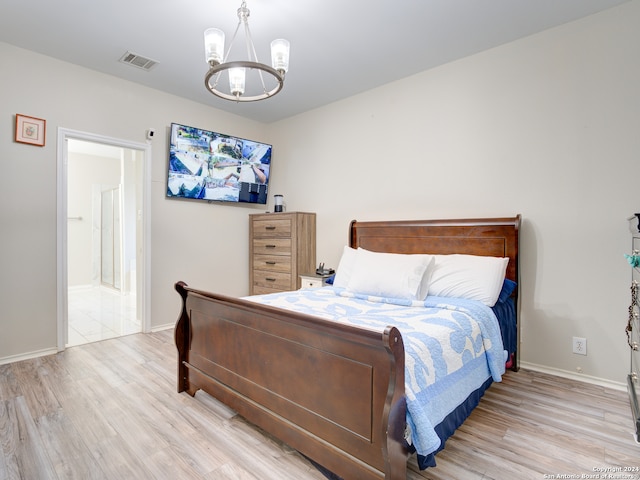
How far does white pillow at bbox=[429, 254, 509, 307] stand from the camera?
95.2 inches

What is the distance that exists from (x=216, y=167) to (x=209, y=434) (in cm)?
309

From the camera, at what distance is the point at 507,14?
2.45 meters

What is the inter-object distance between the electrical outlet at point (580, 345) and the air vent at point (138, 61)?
4262 mm

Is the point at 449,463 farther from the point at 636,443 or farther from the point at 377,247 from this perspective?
the point at 377,247

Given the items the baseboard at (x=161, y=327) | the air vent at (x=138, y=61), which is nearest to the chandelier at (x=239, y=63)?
the air vent at (x=138, y=61)

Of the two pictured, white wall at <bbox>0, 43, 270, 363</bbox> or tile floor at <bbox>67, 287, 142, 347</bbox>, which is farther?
tile floor at <bbox>67, 287, 142, 347</bbox>

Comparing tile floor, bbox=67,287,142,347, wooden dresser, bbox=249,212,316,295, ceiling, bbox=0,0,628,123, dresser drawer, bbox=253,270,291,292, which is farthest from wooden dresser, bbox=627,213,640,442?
tile floor, bbox=67,287,142,347

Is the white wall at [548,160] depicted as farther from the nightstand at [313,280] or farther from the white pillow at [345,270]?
the nightstand at [313,280]

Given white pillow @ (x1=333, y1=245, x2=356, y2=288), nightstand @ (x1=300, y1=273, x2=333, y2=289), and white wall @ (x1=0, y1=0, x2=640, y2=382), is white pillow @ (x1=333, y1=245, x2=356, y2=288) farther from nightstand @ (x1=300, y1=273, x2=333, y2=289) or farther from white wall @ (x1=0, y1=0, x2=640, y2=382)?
white wall @ (x1=0, y1=0, x2=640, y2=382)

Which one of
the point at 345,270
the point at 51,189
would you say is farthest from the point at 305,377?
the point at 51,189

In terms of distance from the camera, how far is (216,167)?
4152 millimetres

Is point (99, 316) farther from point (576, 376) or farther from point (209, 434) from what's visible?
point (576, 376)

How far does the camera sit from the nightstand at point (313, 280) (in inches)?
145

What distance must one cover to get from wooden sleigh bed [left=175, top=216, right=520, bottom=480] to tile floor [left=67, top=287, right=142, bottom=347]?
192 centimetres
